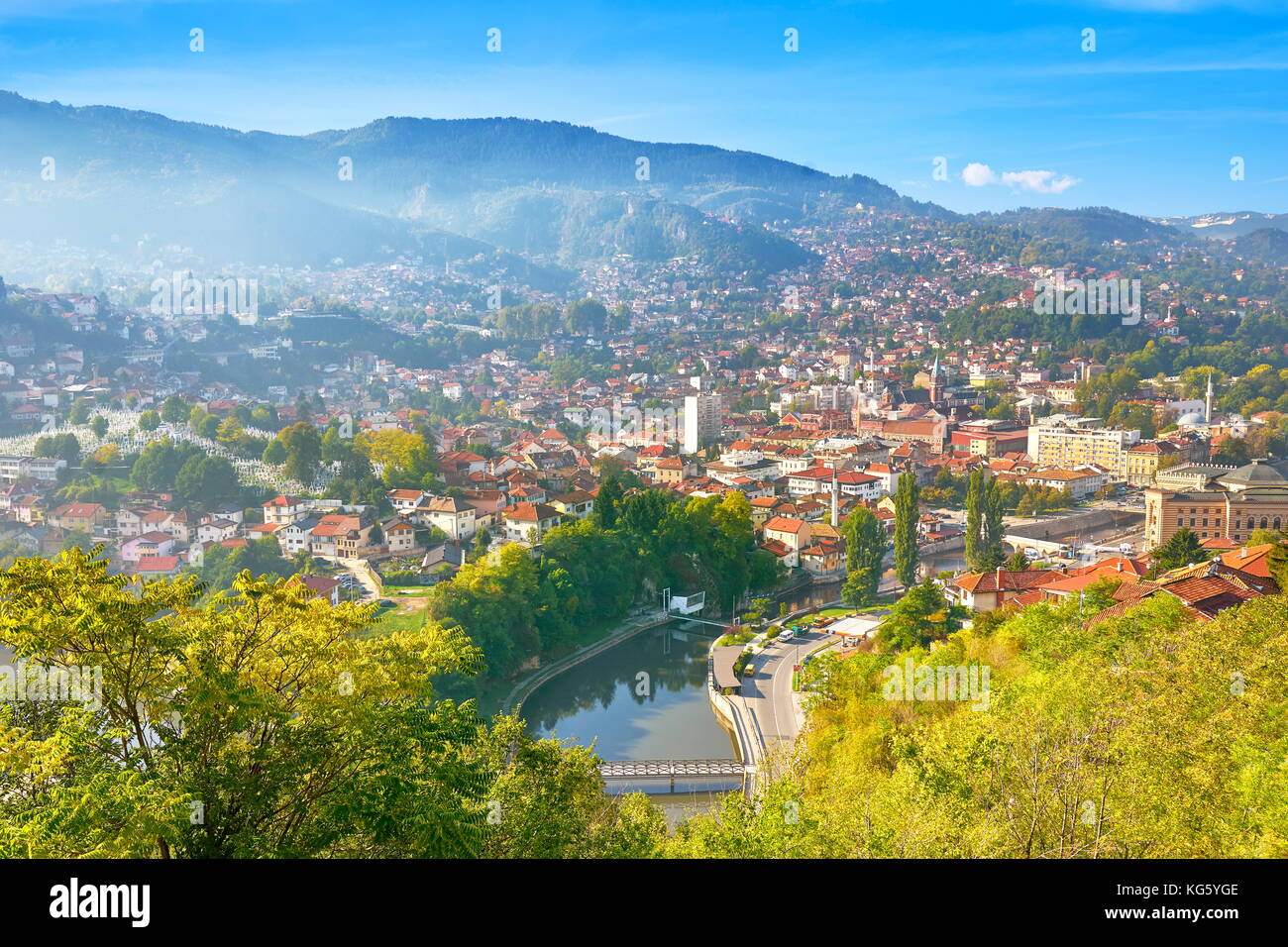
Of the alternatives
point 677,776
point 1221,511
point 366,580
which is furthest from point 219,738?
point 1221,511

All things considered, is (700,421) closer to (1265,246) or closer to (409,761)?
(409,761)

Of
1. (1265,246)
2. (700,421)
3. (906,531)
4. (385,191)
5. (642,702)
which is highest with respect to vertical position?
(385,191)

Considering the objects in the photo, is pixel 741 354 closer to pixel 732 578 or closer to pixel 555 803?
pixel 732 578

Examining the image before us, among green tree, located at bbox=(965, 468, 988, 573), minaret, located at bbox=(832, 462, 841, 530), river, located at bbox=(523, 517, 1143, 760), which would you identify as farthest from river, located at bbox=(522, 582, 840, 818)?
minaret, located at bbox=(832, 462, 841, 530)

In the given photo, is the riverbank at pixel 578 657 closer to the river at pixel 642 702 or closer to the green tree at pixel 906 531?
the river at pixel 642 702
